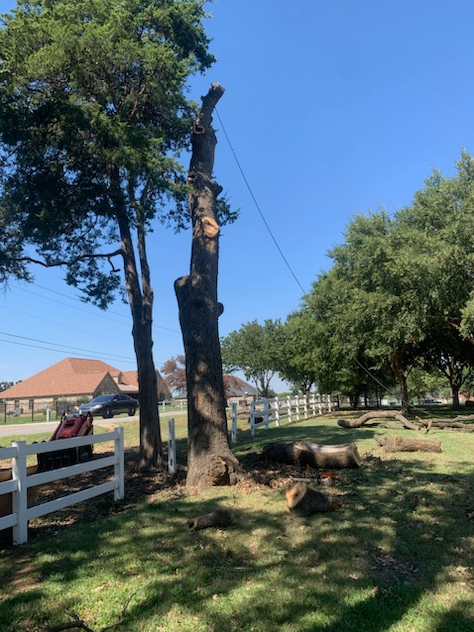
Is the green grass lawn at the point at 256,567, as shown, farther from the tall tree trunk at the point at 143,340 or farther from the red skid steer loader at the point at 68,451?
the red skid steer loader at the point at 68,451

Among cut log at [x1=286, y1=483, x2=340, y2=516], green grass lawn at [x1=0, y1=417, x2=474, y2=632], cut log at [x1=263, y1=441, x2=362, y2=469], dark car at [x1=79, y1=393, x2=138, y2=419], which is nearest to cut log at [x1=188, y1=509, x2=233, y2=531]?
green grass lawn at [x1=0, y1=417, x2=474, y2=632]

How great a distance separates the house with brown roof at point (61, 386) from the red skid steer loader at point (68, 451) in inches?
1680

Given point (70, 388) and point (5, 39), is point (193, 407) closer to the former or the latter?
point (5, 39)

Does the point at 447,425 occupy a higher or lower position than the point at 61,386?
lower

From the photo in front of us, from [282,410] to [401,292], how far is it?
7340 millimetres

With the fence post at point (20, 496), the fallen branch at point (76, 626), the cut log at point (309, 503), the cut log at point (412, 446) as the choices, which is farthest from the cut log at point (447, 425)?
the fallen branch at point (76, 626)

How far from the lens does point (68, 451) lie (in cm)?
963

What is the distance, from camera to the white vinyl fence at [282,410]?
16266 millimetres

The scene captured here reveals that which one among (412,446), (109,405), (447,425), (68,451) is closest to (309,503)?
(412,446)

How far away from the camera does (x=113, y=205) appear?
34.5ft

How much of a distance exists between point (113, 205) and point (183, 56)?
4.58 metres

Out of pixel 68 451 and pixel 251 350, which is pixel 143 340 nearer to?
pixel 68 451

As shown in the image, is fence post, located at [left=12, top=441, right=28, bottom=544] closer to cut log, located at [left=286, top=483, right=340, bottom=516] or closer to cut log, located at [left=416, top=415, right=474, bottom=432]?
cut log, located at [left=286, top=483, right=340, bottom=516]

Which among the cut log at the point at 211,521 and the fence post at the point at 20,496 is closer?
the fence post at the point at 20,496
